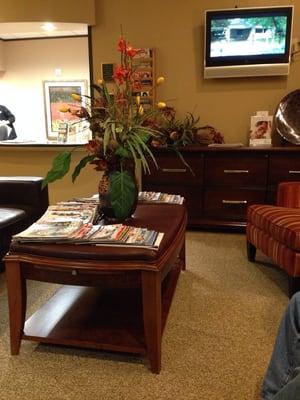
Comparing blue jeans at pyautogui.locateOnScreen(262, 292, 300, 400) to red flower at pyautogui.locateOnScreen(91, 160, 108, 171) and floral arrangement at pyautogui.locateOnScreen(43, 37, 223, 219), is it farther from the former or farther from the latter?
red flower at pyautogui.locateOnScreen(91, 160, 108, 171)

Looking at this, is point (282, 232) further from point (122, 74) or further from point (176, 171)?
point (176, 171)

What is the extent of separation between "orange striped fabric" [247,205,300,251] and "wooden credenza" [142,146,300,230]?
0.72 meters

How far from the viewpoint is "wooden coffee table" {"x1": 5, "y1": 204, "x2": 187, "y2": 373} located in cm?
154

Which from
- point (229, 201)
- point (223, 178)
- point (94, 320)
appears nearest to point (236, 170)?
point (223, 178)

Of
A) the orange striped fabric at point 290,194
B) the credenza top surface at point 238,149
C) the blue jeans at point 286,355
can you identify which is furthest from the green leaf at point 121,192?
the credenza top surface at point 238,149

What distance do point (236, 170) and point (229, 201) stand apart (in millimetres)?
303

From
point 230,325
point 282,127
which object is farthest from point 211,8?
point 230,325

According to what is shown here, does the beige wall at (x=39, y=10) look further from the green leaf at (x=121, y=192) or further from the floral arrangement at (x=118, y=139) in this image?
the green leaf at (x=121, y=192)

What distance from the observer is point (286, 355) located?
1.22 meters

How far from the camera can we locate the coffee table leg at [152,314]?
153 cm

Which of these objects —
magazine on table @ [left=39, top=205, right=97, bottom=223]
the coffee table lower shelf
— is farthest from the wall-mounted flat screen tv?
the coffee table lower shelf

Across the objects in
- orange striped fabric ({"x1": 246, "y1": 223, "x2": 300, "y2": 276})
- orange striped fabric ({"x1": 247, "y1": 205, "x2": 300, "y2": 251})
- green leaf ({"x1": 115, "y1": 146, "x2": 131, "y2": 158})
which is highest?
green leaf ({"x1": 115, "y1": 146, "x2": 131, "y2": 158})

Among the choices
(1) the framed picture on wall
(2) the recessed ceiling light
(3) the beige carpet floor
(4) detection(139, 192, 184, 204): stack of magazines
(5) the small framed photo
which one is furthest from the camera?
(1) the framed picture on wall

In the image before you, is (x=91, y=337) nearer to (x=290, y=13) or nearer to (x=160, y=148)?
(x=160, y=148)
